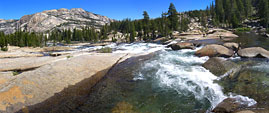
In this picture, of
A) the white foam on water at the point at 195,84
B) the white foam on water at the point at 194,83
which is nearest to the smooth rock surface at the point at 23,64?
the white foam on water at the point at 195,84

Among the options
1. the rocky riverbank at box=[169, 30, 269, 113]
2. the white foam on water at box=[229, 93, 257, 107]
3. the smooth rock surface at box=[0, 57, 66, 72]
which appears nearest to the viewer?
the rocky riverbank at box=[169, 30, 269, 113]

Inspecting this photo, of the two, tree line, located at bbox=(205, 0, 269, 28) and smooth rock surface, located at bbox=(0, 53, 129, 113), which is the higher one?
tree line, located at bbox=(205, 0, 269, 28)

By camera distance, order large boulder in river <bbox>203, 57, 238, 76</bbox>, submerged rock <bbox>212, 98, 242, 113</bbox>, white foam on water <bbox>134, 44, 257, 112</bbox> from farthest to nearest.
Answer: large boulder in river <bbox>203, 57, 238, 76</bbox>
white foam on water <bbox>134, 44, 257, 112</bbox>
submerged rock <bbox>212, 98, 242, 113</bbox>

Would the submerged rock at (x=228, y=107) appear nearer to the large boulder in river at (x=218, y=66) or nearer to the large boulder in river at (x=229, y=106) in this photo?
the large boulder in river at (x=229, y=106)

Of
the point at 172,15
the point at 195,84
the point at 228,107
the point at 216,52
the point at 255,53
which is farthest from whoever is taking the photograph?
the point at 172,15

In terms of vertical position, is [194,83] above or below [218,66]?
below

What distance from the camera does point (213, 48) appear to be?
1959 centimetres

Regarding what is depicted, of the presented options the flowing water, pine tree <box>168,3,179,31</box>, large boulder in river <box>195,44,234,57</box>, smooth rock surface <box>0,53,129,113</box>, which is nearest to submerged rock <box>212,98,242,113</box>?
the flowing water

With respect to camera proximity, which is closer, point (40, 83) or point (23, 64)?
point (40, 83)

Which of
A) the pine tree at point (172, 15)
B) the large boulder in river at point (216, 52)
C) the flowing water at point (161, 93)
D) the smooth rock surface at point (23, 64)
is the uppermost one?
the pine tree at point (172, 15)

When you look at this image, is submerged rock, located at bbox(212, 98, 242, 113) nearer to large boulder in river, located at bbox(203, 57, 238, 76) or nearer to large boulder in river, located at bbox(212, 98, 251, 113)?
large boulder in river, located at bbox(212, 98, 251, 113)

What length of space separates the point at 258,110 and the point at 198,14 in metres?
151

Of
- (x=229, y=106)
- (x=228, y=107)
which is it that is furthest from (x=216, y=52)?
(x=228, y=107)

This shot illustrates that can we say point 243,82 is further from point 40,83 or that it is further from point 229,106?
point 40,83
